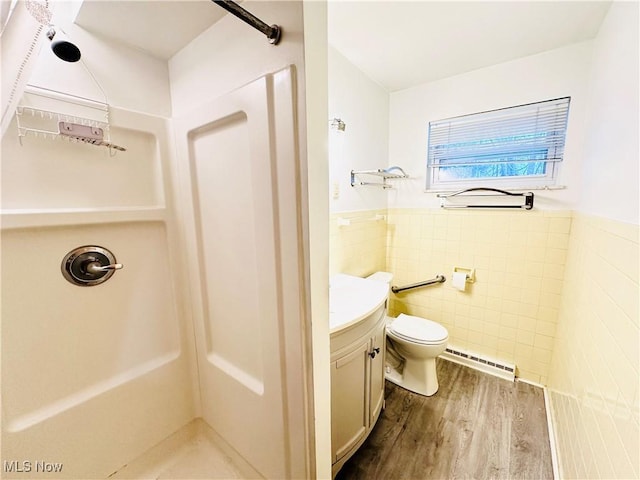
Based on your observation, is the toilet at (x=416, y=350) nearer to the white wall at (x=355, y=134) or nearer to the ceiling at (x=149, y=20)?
the white wall at (x=355, y=134)

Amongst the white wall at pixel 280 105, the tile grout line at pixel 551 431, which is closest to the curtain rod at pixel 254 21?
the white wall at pixel 280 105

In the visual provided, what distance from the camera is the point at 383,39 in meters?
1.51

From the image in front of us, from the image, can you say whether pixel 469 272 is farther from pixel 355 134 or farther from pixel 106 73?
pixel 106 73

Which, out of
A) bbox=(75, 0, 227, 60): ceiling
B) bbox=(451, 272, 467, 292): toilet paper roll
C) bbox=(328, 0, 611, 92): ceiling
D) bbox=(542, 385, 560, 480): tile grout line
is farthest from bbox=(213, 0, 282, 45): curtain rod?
bbox=(542, 385, 560, 480): tile grout line

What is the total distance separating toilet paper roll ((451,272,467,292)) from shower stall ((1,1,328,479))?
5.71 feet

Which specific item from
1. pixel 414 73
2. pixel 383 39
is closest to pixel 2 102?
pixel 383 39

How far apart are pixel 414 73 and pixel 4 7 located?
2.14 m

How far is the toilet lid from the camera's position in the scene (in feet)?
5.48

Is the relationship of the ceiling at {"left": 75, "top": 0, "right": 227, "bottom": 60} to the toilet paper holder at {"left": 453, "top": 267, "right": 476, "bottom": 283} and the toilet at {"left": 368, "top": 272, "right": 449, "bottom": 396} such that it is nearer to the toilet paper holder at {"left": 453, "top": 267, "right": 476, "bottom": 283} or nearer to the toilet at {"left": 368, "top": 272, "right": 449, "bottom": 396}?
the toilet at {"left": 368, "top": 272, "right": 449, "bottom": 396}

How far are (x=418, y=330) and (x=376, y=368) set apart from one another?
1.92 ft

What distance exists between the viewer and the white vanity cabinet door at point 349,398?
1084 mm

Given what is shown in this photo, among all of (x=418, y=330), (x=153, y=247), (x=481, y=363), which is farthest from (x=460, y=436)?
(x=153, y=247)

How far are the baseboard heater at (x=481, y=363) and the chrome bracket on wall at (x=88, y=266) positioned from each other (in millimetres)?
2450

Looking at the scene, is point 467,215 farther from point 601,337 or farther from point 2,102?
point 2,102
